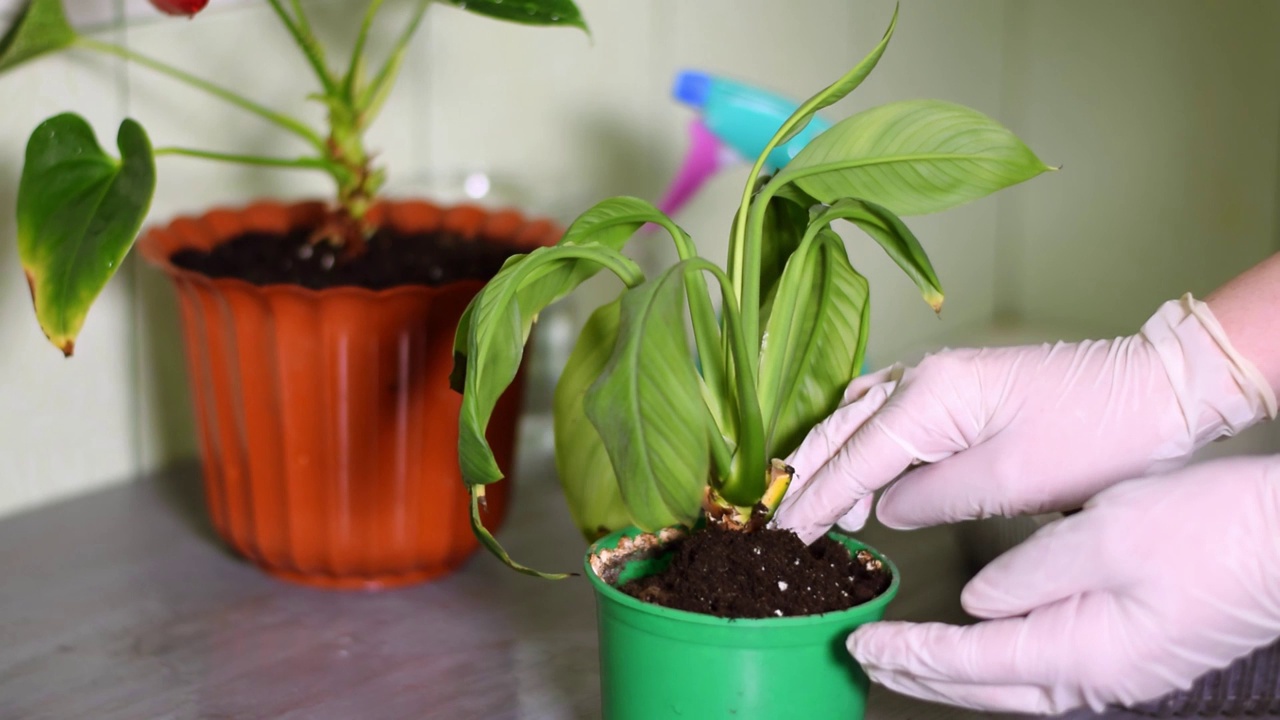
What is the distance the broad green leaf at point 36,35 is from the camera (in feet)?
3.04

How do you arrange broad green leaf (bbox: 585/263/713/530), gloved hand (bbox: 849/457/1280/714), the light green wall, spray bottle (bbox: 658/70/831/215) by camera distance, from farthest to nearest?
the light green wall
spray bottle (bbox: 658/70/831/215)
gloved hand (bbox: 849/457/1280/714)
broad green leaf (bbox: 585/263/713/530)

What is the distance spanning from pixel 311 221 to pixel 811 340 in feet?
1.90

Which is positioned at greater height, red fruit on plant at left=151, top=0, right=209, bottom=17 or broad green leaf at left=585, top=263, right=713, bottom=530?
red fruit on plant at left=151, top=0, right=209, bottom=17

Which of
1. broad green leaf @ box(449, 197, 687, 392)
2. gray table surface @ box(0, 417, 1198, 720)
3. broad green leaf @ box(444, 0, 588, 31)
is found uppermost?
broad green leaf @ box(444, 0, 588, 31)

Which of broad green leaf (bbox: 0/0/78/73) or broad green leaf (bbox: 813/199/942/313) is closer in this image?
broad green leaf (bbox: 813/199/942/313)

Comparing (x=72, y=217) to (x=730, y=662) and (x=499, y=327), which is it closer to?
(x=499, y=327)

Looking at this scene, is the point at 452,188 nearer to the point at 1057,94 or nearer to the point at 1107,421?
the point at 1057,94

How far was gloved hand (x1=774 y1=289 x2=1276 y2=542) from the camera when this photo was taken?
78 centimetres

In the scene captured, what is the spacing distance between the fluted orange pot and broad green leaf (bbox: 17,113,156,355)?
125 millimetres

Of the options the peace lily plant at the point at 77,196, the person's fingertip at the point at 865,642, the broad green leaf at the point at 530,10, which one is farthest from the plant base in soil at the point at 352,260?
the person's fingertip at the point at 865,642

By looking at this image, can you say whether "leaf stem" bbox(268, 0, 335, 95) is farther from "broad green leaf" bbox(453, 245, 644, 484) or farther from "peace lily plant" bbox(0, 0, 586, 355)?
"broad green leaf" bbox(453, 245, 644, 484)

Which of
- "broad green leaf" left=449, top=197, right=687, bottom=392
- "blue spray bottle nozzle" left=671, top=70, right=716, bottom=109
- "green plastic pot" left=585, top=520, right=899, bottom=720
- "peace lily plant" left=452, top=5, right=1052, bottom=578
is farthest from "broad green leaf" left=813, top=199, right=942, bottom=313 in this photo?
"blue spray bottle nozzle" left=671, top=70, right=716, bottom=109

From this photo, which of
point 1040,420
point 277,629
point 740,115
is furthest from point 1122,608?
point 277,629

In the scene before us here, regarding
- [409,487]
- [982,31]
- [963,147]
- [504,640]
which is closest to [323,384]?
[409,487]
